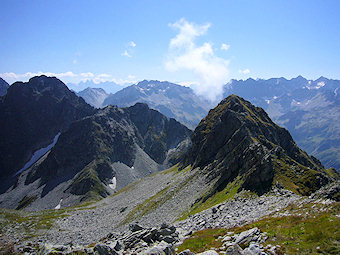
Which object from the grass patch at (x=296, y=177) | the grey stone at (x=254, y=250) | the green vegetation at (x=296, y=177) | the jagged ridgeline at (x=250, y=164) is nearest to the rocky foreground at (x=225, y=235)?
the grey stone at (x=254, y=250)

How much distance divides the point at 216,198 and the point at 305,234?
4286cm

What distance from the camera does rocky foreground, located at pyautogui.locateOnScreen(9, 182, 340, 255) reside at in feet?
71.7

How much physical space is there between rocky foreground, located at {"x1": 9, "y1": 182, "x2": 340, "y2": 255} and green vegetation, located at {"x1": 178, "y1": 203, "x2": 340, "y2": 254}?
840 mm

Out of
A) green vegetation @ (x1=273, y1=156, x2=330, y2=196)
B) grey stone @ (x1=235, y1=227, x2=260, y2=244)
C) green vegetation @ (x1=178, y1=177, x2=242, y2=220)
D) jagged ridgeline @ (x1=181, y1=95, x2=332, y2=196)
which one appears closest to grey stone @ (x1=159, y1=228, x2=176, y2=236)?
grey stone @ (x1=235, y1=227, x2=260, y2=244)

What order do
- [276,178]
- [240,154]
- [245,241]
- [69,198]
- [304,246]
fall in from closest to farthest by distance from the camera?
1. [304,246]
2. [245,241]
3. [276,178]
4. [240,154]
5. [69,198]

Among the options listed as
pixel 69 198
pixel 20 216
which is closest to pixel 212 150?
pixel 20 216

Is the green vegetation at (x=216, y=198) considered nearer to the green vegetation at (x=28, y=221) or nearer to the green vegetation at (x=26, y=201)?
the green vegetation at (x=28, y=221)

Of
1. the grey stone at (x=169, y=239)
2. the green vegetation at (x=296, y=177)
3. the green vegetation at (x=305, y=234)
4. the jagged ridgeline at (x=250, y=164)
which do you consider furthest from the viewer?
the jagged ridgeline at (x=250, y=164)

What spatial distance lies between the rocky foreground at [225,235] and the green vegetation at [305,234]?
84 cm

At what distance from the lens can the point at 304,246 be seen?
19078 millimetres

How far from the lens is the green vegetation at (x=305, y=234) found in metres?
18.4

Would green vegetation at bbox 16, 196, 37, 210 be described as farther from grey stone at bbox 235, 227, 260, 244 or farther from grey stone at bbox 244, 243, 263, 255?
grey stone at bbox 244, 243, 263, 255

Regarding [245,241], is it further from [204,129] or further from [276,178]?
[204,129]

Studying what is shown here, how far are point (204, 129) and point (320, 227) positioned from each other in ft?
401
